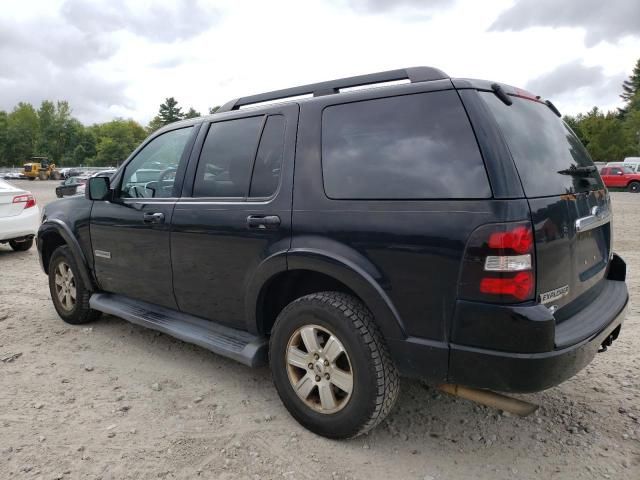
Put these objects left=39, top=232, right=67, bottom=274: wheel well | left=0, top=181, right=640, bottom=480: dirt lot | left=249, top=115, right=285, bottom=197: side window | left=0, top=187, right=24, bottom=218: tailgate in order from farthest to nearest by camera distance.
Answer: left=0, top=187, right=24, bottom=218: tailgate < left=39, top=232, right=67, bottom=274: wheel well < left=249, top=115, right=285, bottom=197: side window < left=0, top=181, right=640, bottom=480: dirt lot

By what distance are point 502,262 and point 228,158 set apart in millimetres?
1952

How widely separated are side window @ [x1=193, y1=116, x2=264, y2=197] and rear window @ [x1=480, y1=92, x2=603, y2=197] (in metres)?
1.50

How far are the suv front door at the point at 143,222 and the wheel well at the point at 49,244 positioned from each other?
2.59 ft

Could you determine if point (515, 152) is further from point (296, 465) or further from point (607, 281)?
point (296, 465)

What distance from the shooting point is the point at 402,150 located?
2502 mm

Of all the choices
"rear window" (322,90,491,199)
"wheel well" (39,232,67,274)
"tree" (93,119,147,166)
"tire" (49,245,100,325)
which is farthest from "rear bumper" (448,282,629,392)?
"tree" (93,119,147,166)

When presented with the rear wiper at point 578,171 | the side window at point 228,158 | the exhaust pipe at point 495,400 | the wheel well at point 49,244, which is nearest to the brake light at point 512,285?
the exhaust pipe at point 495,400

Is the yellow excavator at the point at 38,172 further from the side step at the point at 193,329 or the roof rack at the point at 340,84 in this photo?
the roof rack at the point at 340,84

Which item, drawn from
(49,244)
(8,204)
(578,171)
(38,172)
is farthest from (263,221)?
(38,172)

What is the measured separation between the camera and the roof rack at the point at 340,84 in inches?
102

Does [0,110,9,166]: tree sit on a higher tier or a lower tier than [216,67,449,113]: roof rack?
higher

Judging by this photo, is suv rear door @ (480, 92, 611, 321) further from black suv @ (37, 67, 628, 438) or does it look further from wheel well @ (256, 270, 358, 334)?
wheel well @ (256, 270, 358, 334)

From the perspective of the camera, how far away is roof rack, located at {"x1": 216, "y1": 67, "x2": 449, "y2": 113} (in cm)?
260

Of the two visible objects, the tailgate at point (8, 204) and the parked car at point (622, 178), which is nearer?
the tailgate at point (8, 204)
